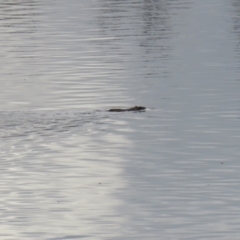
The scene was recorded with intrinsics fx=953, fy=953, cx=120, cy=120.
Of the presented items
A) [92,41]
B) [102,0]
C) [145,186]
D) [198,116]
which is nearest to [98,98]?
[198,116]

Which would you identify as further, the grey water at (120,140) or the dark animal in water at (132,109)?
the dark animal in water at (132,109)

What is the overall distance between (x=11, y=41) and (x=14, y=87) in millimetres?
14762

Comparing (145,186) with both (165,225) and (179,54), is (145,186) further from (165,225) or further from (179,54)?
(179,54)

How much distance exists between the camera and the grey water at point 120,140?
13.4 metres

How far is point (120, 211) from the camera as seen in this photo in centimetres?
1380

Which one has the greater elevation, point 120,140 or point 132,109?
point 120,140

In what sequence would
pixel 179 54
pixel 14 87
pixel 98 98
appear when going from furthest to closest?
pixel 179 54 → pixel 14 87 → pixel 98 98

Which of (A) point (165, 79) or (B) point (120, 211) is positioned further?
(A) point (165, 79)

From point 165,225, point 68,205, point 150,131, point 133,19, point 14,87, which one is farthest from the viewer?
point 133,19

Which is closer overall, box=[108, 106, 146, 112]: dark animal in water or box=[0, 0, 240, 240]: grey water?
box=[0, 0, 240, 240]: grey water

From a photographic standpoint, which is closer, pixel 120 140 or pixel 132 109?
pixel 120 140

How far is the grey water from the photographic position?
13.4 m

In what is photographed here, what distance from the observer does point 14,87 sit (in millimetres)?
26297

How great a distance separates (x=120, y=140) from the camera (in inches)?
738
